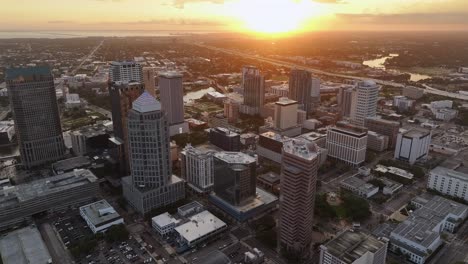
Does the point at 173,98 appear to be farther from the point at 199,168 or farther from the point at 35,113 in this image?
the point at 199,168

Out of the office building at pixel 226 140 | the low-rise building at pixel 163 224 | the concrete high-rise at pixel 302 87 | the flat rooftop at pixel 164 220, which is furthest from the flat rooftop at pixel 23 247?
the concrete high-rise at pixel 302 87

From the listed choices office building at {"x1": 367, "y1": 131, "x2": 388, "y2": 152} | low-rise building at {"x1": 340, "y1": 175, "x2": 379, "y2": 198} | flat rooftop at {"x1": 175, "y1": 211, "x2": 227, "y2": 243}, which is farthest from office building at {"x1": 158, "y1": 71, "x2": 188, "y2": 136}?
office building at {"x1": 367, "y1": 131, "x2": 388, "y2": 152}

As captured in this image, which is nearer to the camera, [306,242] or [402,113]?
[306,242]

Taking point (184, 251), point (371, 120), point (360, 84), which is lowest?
point (184, 251)

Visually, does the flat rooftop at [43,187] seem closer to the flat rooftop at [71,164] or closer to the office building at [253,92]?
the flat rooftop at [71,164]

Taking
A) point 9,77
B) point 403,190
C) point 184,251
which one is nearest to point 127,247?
point 184,251

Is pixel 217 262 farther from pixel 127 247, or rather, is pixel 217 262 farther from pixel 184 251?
pixel 127 247
